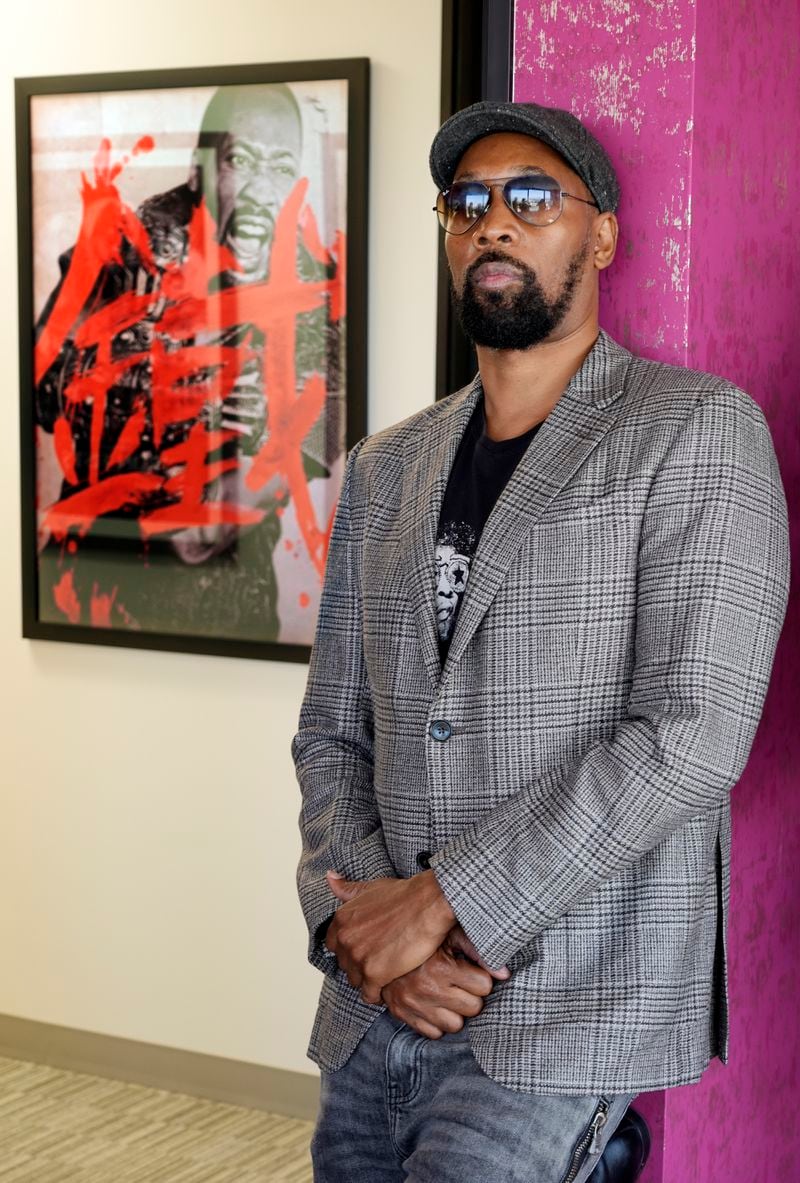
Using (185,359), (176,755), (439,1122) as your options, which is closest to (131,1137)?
(176,755)

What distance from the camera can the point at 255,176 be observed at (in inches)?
127

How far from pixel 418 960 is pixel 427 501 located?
1.78 feet

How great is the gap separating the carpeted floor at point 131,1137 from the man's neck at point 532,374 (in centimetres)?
202

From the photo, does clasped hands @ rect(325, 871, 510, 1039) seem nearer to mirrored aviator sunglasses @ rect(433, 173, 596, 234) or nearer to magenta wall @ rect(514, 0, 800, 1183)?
magenta wall @ rect(514, 0, 800, 1183)

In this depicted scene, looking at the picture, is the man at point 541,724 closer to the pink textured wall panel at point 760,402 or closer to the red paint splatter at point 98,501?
the pink textured wall panel at point 760,402

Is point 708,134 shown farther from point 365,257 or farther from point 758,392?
point 365,257

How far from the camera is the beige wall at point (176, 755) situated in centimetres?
316

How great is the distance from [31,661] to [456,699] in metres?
2.19

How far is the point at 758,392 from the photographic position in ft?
6.81

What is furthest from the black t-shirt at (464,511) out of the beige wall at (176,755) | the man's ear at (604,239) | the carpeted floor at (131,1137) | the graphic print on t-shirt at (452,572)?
the carpeted floor at (131,1137)

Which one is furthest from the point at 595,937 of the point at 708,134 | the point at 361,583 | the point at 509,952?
the point at 708,134

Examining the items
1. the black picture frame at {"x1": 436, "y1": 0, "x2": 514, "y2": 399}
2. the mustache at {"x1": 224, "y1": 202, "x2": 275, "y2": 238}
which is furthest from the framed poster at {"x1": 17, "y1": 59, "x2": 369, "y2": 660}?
the black picture frame at {"x1": 436, "y1": 0, "x2": 514, "y2": 399}

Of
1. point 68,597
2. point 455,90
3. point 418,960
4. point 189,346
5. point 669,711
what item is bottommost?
point 418,960

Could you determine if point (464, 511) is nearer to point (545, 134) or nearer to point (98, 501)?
point (545, 134)
